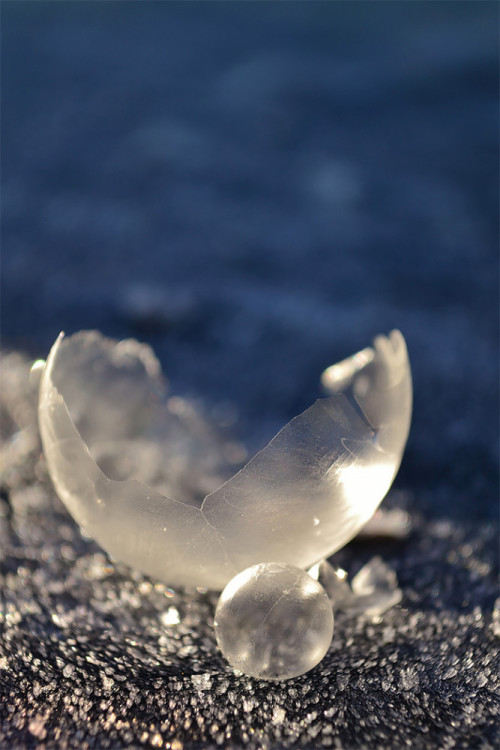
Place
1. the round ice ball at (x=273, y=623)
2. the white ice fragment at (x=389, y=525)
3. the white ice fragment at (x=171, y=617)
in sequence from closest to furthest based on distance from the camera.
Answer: the round ice ball at (x=273, y=623)
the white ice fragment at (x=171, y=617)
the white ice fragment at (x=389, y=525)

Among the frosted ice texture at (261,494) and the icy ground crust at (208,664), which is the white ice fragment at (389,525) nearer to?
the icy ground crust at (208,664)

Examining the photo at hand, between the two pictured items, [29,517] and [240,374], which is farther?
[240,374]

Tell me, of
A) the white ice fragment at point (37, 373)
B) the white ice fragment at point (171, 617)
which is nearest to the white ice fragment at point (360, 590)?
the white ice fragment at point (171, 617)

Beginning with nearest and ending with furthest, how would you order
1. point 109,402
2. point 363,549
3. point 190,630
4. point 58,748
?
point 58,748, point 190,630, point 363,549, point 109,402

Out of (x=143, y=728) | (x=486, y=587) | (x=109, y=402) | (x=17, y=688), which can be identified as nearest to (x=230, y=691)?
(x=143, y=728)

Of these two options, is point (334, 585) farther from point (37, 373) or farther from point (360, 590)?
point (37, 373)

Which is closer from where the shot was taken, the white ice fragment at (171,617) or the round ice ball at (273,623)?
the round ice ball at (273,623)

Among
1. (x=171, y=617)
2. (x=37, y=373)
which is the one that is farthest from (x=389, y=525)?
(x=37, y=373)

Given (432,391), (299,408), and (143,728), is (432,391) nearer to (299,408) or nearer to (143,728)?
(299,408)
